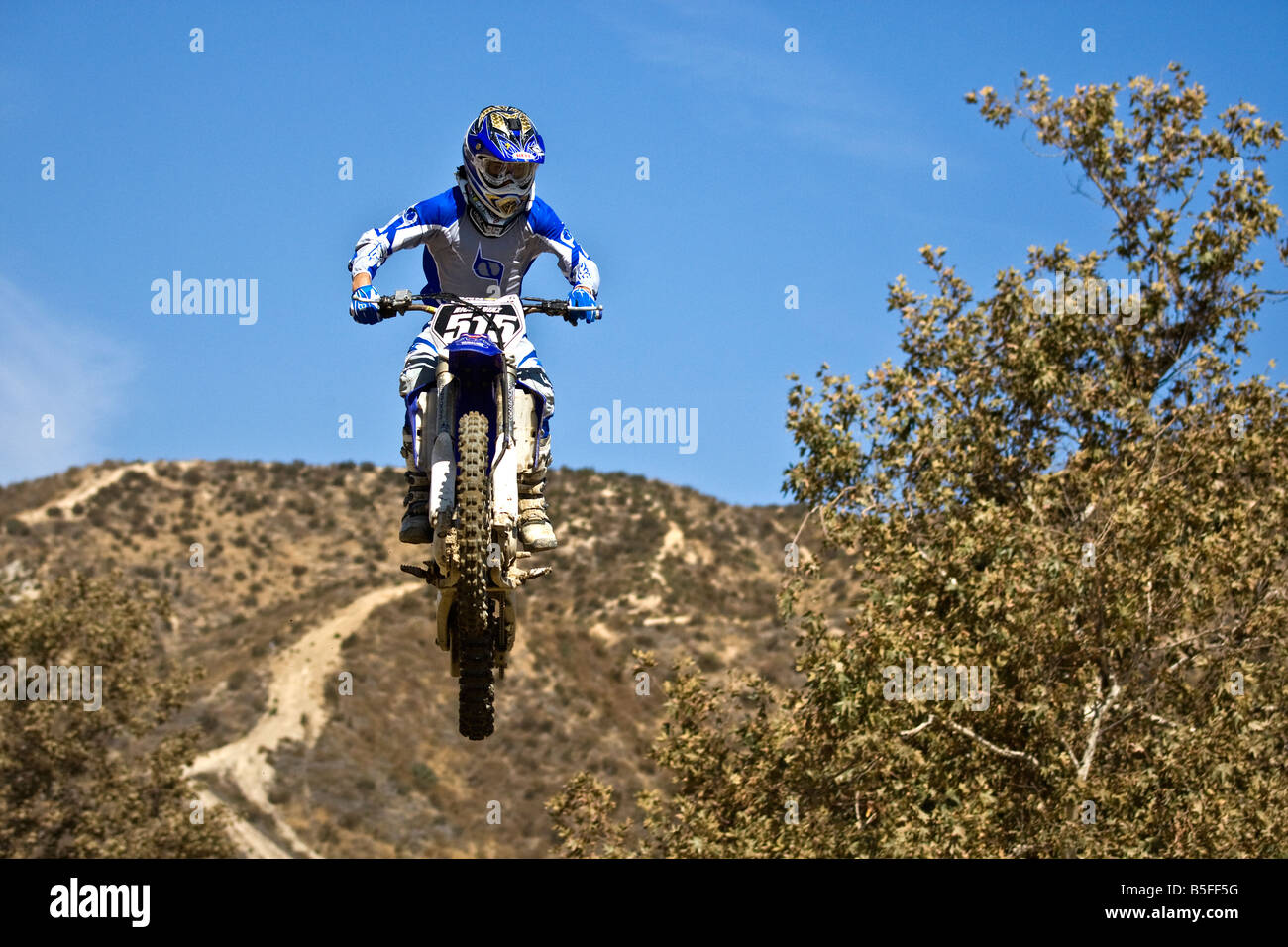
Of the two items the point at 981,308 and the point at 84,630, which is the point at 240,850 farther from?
the point at 981,308

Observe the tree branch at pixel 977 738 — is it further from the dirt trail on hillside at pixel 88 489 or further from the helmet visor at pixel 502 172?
the dirt trail on hillside at pixel 88 489

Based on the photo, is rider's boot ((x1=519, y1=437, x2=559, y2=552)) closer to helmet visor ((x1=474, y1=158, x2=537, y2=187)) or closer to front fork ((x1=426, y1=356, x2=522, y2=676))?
front fork ((x1=426, y1=356, x2=522, y2=676))

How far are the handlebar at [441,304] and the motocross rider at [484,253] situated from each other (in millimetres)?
58

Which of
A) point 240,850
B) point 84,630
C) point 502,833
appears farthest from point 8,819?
point 502,833

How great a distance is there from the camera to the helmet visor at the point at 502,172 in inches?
482

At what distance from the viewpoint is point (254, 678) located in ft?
203

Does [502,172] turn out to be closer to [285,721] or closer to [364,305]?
[364,305]

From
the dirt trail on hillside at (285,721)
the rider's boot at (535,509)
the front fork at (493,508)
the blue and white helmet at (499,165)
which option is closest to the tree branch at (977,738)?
the rider's boot at (535,509)

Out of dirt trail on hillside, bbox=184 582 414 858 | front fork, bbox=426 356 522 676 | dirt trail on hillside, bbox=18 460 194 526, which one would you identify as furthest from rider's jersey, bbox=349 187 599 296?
dirt trail on hillside, bbox=18 460 194 526

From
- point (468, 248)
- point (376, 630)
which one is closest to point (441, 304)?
point (468, 248)

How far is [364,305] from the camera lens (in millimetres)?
12047

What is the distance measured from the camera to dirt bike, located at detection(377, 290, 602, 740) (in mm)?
11445
